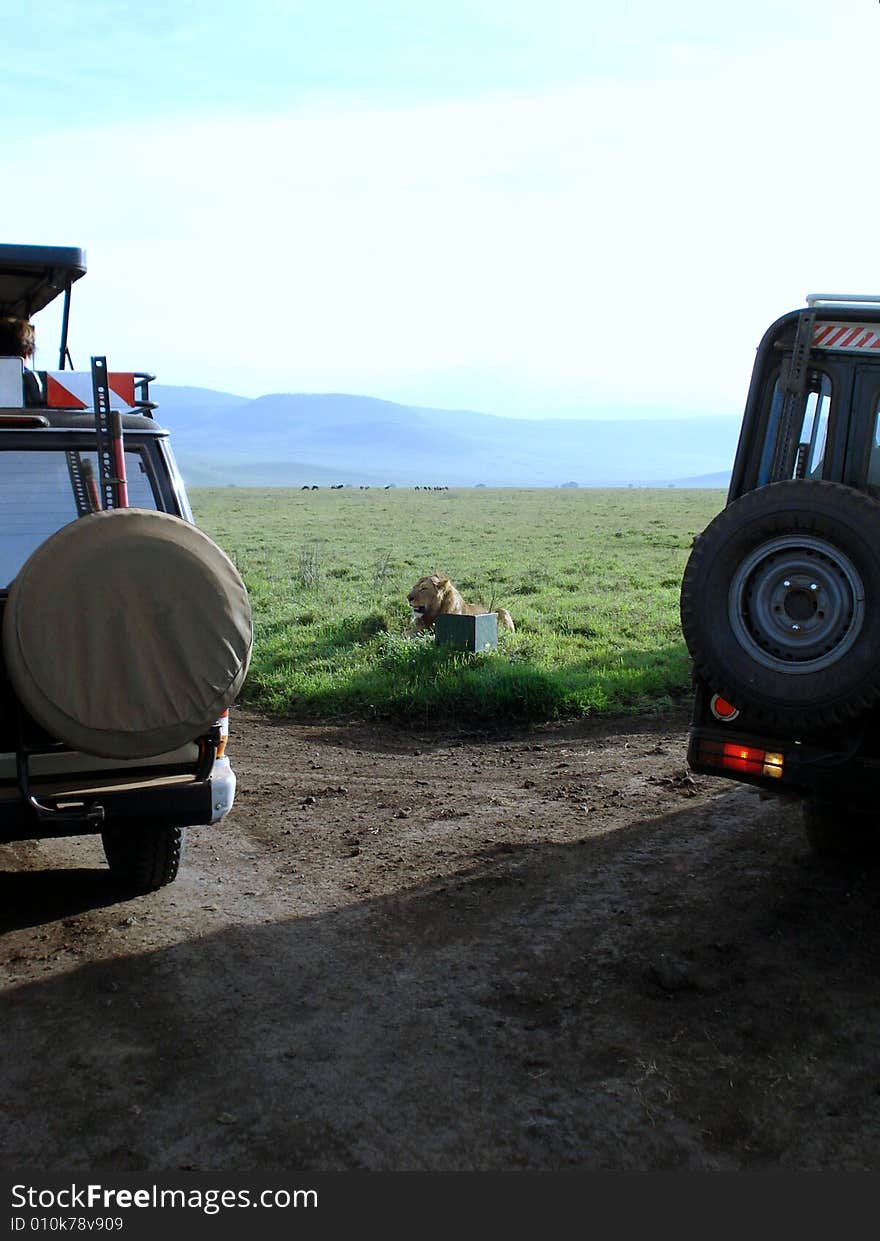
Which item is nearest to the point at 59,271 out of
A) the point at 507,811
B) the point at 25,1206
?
the point at 507,811

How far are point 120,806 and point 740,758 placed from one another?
230 centimetres

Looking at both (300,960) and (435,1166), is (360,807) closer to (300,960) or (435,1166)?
(300,960)

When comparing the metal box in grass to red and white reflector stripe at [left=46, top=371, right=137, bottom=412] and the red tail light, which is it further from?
the red tail light

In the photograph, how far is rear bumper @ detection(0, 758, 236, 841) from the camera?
4.05 metres

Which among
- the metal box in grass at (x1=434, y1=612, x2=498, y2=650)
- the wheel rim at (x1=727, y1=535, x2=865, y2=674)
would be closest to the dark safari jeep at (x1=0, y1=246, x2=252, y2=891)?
the wheel rim at (x1=727, y1=535, x2=865, y2=674)

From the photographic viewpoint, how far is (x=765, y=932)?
451cm

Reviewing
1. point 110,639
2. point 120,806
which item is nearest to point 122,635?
point 110,639

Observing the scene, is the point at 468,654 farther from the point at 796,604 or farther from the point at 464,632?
the point at 796,604

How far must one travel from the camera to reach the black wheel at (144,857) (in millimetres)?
4832

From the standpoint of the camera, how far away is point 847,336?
4520 millimetres

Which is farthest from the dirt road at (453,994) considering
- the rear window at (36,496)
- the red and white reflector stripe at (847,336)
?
the red and white reflector stripe at (847,336)

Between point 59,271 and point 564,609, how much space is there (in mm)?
7998

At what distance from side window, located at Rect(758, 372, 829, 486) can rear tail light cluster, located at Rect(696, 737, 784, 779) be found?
106 centimetres

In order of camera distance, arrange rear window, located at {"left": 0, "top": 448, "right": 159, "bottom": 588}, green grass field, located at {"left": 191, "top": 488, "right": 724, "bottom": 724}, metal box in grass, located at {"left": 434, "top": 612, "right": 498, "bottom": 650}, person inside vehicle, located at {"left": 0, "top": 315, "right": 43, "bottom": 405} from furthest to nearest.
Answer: metal box in grass, located at {"left": 434, "top": 612, "right": 498, "bottom": 650}, green grass field, located at {"left": 191, "top": 488, "right": 724, "bottom": 724}, person inside vehicle, located at {"left": 0, "top": 315, "right": 43, "bottom": 405}, rear window, located at {"left": 0, "top": 448, "right": 159, "bottom": 588}
